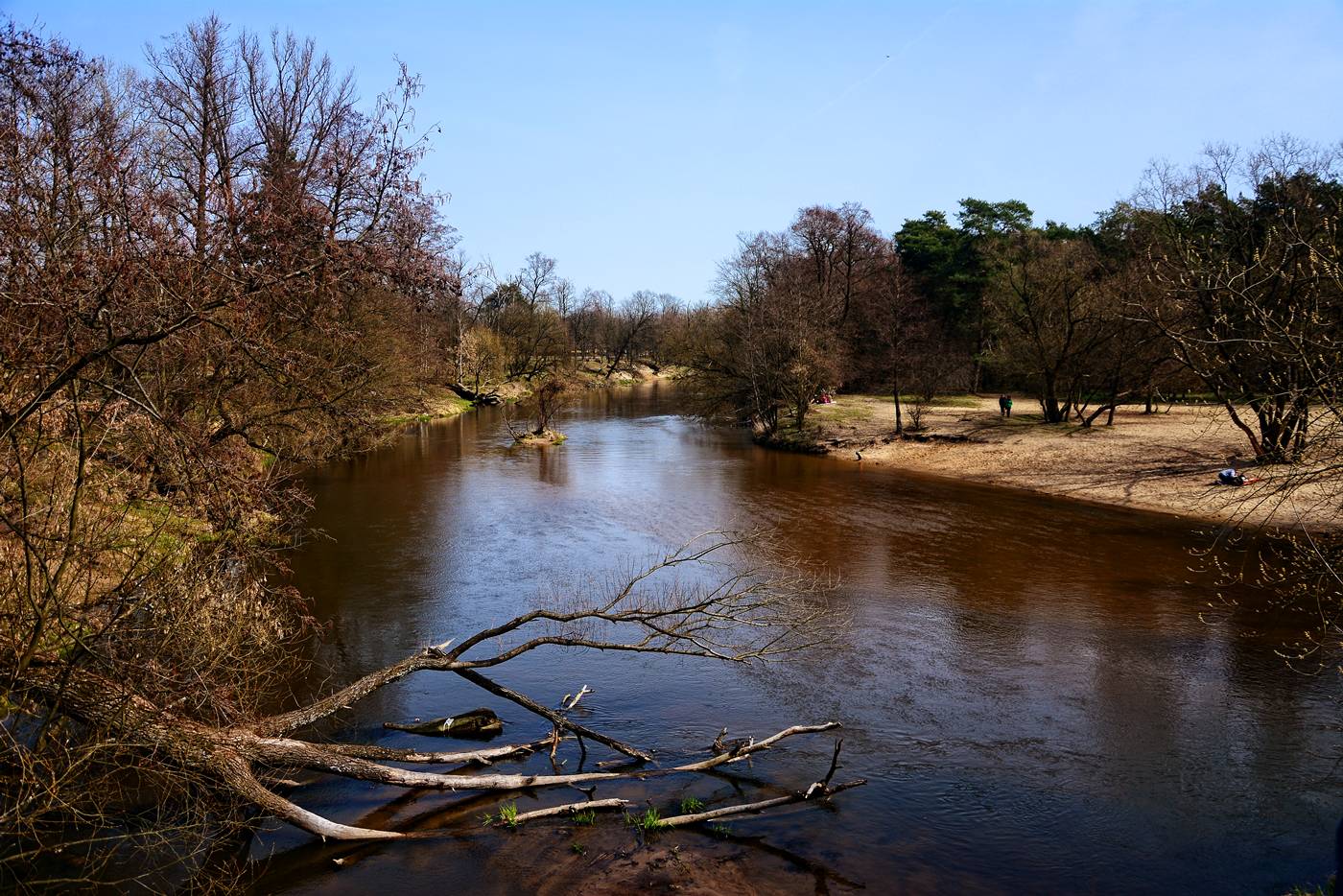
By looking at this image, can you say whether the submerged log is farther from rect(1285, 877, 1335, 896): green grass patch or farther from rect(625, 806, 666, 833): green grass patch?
rect(1285, 877, 1335, 896): green grass patch

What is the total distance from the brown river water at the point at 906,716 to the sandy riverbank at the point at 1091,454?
99.4 inches

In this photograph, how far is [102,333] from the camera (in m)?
7.56

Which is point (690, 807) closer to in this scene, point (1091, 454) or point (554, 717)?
point (554, 717)

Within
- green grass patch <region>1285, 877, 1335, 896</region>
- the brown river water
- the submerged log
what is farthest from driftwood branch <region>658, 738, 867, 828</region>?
green grass patch <region>1285, 877, 1335, 896</region>

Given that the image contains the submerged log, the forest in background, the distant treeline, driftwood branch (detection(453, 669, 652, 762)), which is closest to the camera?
the forest in background

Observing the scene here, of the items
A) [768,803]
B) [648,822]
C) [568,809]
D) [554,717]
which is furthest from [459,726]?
[768,803]

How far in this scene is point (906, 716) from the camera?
38.9 ft

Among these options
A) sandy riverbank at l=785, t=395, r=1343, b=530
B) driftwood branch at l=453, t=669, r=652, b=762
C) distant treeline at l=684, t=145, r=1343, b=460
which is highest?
distant treeline at l=684, t=145, r=1343, b=460

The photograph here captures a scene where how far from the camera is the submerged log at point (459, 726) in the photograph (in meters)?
10.9

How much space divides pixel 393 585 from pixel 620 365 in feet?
271

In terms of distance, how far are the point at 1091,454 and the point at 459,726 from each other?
27.7m

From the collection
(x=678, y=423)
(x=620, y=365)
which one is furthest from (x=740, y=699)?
(x=620, y=365)

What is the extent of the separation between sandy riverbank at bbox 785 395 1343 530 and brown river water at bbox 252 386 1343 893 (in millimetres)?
2526

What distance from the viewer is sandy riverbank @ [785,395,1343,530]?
24719 mm
